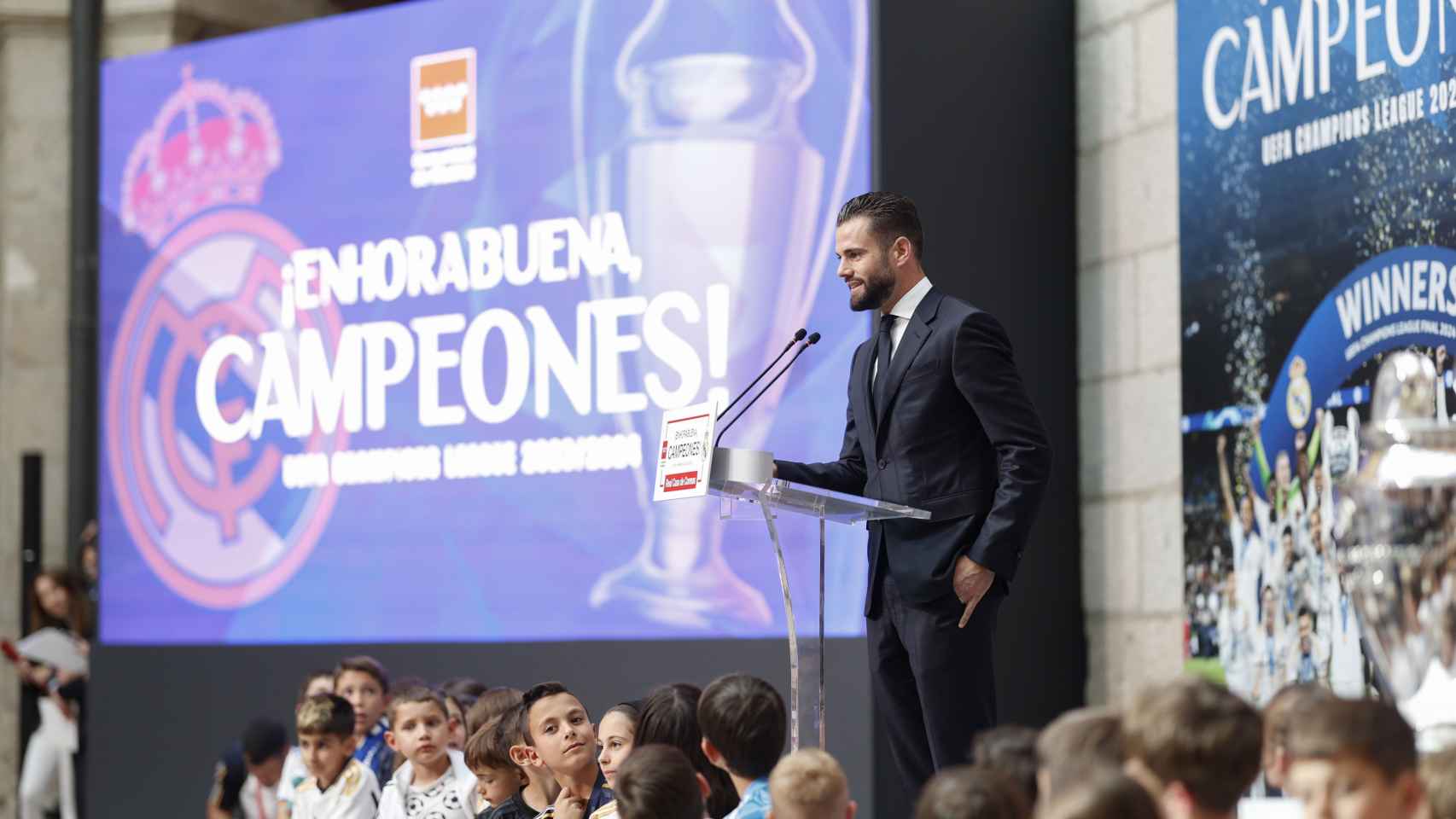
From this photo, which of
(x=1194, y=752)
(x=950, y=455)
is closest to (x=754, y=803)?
(x=950, y=455)

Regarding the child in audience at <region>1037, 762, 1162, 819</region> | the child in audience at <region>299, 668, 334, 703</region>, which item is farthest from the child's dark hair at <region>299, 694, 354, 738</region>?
the child in audience at <region>1037, 762, 1162, 819</region>

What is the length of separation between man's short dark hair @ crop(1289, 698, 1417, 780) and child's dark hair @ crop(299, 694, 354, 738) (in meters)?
3.62

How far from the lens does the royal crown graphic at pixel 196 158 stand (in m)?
7.65

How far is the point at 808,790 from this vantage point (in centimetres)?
293

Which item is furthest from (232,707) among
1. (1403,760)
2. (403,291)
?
(1403,760)

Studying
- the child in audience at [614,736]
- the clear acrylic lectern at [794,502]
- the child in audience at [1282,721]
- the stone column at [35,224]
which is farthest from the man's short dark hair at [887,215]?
the stone column at [35,224]

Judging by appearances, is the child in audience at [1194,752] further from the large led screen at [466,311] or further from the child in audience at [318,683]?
the child in audience at [318,683]

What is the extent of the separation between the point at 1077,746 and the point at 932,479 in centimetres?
154

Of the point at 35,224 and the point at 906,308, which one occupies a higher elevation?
the point at 35,224

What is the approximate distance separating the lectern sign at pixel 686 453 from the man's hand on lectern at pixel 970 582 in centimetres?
54

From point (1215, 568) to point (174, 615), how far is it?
160 inches

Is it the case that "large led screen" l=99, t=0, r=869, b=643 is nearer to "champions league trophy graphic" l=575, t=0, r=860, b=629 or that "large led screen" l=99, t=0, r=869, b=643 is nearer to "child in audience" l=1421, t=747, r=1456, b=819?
"champions league trophy graphic" l=575, t=0, r=860, b=629

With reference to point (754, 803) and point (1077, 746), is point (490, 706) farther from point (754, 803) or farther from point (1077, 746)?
point (1077, 746)

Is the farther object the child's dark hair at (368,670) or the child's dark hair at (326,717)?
the child's dark hair at (368,670)
